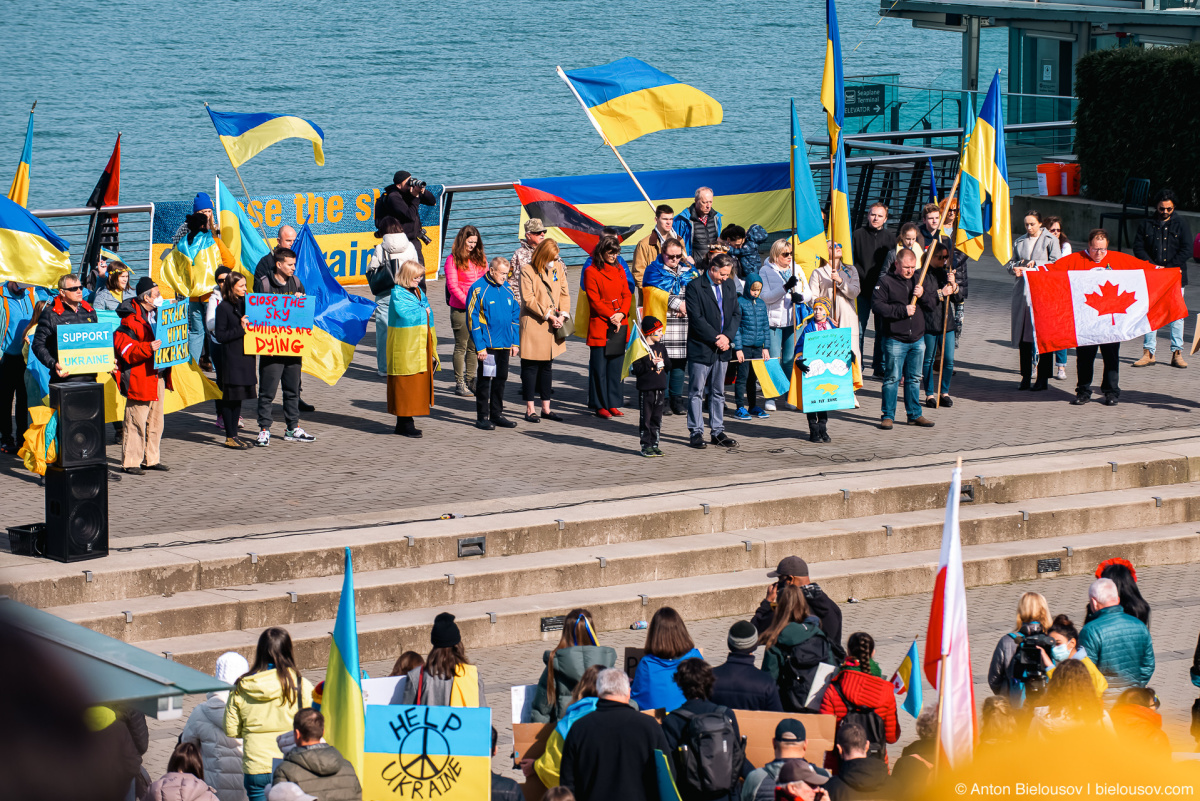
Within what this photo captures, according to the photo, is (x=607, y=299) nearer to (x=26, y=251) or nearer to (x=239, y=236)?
(x=239, y=236)

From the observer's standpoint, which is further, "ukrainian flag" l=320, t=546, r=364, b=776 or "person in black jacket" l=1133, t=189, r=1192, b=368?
"person in black jacket" l=1133, t=189, r=1192, b=368

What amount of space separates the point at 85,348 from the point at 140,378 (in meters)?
0.71

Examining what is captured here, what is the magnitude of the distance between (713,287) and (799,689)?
6808mm

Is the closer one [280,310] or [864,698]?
[864,698]

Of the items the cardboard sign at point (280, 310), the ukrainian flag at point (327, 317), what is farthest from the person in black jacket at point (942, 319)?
the cardboard sign at point (280, 310)

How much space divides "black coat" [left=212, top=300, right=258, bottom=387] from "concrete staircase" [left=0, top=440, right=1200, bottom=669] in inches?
99.1

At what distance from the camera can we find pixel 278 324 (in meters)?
13.8

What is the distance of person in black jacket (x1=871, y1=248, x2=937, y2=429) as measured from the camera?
1480 cm

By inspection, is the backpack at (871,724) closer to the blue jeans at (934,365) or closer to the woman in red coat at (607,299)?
the woman in red coat at (607,299)

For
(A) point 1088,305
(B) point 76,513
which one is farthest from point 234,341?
(A) point 1088,305

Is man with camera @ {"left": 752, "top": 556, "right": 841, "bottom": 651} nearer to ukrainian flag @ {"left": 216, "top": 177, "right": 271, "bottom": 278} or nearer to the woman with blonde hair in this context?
the woman with blonde hair

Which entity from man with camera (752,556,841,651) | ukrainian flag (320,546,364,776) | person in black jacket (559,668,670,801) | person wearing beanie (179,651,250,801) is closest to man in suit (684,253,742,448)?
Answer: man with camera (752,556,841,651)

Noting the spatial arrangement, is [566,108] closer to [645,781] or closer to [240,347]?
[240,347]

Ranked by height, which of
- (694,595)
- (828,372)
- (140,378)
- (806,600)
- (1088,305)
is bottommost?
(806,600)
